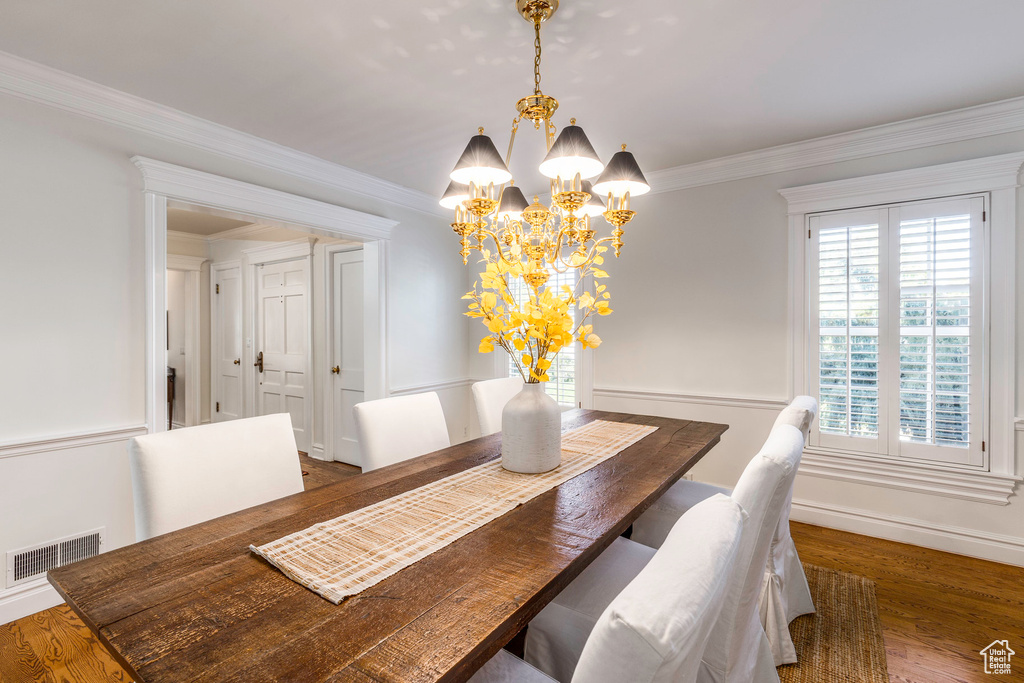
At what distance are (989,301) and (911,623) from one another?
1762mm

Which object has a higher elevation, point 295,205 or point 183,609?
point 295,205

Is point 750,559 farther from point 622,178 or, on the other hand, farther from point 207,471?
point 207,471

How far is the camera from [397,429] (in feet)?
6.89

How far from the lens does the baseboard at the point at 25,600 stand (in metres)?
2.09

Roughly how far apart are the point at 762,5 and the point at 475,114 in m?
1.41

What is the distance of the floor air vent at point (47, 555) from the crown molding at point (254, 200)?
5.80 ft

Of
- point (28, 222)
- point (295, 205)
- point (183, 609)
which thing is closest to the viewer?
point (183, 609)

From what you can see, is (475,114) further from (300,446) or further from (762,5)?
(300,446)

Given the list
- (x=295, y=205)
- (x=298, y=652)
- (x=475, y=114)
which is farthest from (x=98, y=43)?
(x=298, y=652)

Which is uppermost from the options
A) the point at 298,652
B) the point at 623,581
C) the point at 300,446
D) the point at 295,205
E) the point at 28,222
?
the point at 295,205

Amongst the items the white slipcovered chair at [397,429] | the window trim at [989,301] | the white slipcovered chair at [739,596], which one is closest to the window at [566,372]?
the window trim at [989,301]

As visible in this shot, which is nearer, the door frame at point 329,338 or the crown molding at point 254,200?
the crown molding at point 254,200

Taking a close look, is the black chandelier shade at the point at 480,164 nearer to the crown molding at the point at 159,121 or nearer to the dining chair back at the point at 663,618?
the dining chair back at the point at 663,618

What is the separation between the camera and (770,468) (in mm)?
1115
